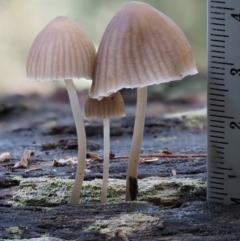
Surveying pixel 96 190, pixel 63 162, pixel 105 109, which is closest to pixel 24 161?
pixel 63 162

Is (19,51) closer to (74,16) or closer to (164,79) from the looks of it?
(74,16)

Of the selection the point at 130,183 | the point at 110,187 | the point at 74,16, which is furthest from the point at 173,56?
the point at 74,16

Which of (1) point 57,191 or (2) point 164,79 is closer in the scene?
(2) point 164,79

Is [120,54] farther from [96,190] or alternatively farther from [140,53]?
[96,190]

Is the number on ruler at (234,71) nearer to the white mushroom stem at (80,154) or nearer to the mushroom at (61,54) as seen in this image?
the mushroom at (61,54)

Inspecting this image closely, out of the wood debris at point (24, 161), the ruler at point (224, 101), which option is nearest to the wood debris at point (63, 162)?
the wood debris at point (24, 161)
